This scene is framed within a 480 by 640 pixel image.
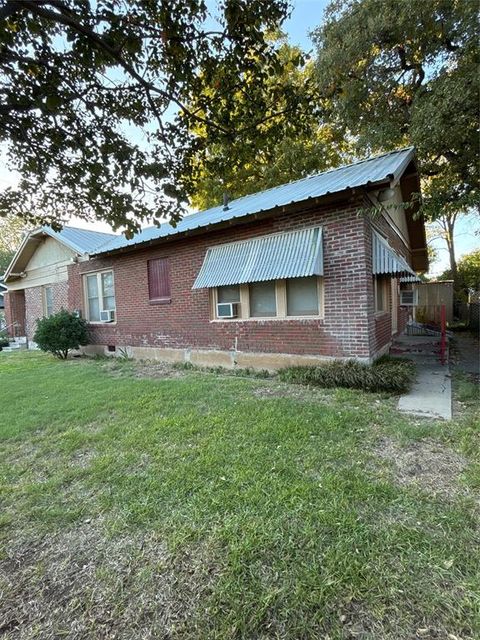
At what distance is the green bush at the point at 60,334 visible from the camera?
1063cm

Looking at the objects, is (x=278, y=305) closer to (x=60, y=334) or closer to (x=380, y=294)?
(x=380, y=294)

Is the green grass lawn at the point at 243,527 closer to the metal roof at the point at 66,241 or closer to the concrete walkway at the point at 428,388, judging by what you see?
the concrete walkway at the point at 428,388

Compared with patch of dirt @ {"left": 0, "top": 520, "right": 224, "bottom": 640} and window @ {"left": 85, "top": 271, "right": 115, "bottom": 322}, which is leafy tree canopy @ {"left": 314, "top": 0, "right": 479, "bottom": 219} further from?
window @ {"left": 85, "top": 271, "right": 115, "bottom": 322}

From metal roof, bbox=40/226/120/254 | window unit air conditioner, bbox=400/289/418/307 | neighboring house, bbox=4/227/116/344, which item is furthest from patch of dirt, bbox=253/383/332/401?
metal roof, bbox=40/226/120/254

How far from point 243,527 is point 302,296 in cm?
509

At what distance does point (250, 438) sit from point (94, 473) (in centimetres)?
162

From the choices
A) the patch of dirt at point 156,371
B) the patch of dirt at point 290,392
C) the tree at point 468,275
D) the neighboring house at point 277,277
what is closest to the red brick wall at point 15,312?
the neighboring house at point 277,277

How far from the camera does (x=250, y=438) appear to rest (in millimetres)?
3660

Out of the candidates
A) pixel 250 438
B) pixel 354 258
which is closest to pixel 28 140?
pixel 250 438

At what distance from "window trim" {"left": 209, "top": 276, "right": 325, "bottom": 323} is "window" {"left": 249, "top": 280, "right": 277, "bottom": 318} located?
80 millimetres

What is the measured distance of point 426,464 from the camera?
3047 mm

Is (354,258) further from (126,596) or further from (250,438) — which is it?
(126,596)

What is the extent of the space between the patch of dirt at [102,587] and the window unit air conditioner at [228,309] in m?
5.60

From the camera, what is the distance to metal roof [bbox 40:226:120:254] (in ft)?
38.9
